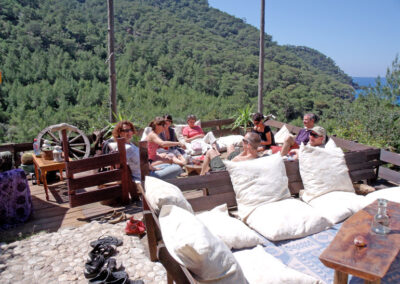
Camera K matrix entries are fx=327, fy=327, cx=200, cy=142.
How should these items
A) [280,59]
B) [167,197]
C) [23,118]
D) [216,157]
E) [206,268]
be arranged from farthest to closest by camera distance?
[280,59] → [23,118] → [216,157] → [167,197] → [206,268]

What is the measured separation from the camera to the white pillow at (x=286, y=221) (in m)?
2.52

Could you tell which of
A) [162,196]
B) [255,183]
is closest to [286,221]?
[255,183]

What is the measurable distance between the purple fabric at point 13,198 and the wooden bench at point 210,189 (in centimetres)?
132

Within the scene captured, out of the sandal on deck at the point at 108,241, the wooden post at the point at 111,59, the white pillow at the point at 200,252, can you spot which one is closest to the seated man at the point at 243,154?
the sandal on deck at the point at 108,241

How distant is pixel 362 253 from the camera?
1.87 metres

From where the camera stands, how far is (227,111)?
82.9ft

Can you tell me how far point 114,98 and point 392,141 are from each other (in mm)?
4992

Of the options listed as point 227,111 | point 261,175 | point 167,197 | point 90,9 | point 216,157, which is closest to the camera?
point 167,197

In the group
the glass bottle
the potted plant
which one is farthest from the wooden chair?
the potted plant

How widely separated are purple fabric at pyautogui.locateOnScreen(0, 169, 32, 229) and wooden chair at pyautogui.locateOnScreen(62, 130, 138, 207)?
469mm

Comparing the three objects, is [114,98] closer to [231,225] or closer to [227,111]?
[231,225]

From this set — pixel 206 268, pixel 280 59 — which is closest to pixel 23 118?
pixel 206 268

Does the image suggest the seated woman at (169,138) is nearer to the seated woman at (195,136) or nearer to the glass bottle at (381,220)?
the seated woman at (195,136)

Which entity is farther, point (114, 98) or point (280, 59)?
point (280, 59)
